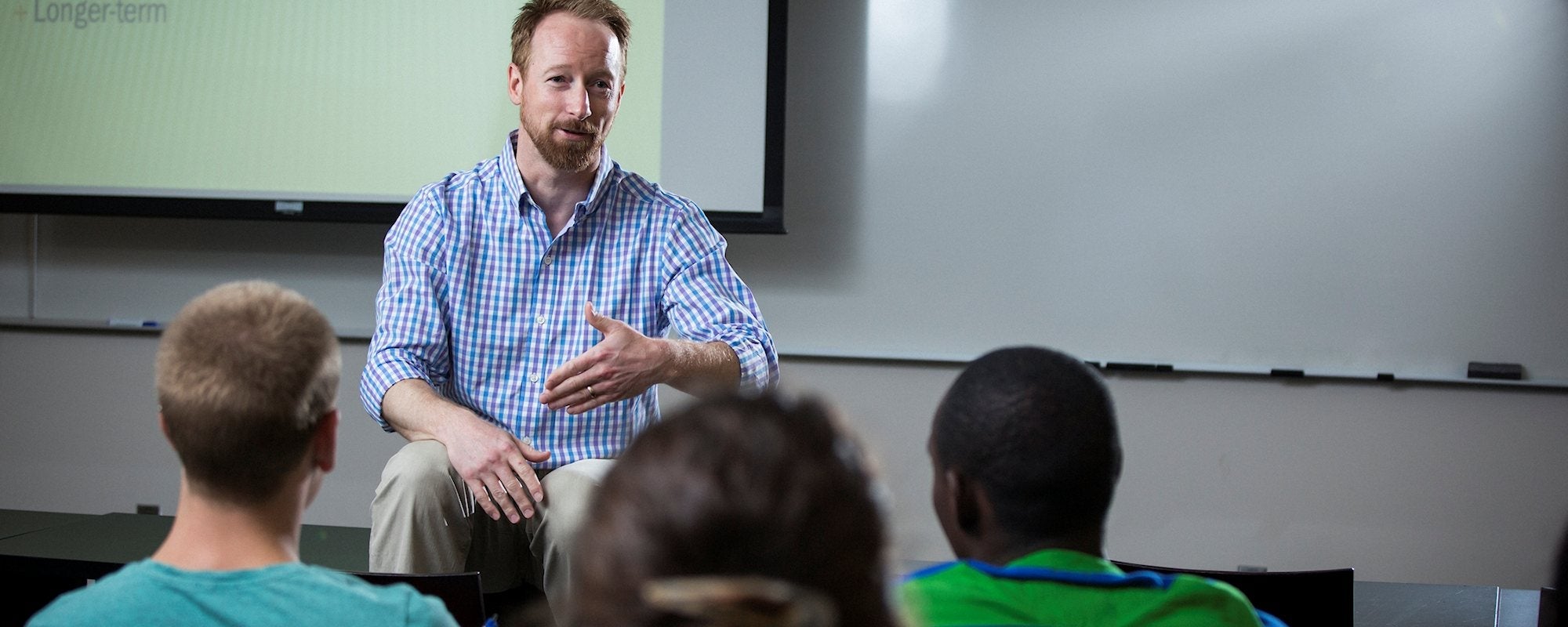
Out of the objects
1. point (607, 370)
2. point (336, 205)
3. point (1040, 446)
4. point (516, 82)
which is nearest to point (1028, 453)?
point (1040, 446)

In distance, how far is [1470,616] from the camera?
88.6 inches

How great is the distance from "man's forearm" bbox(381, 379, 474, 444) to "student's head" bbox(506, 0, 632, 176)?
0.52m

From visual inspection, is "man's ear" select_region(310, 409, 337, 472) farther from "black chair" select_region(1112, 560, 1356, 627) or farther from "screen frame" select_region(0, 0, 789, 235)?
"screen frame" select_region(0, 0, 789, 235)

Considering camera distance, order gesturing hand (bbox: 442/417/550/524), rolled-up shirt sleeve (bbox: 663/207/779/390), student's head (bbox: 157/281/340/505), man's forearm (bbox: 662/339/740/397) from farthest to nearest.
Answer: rolled-up shirt sleeve (bbox: 663/207/779/390)
man's forearm (bbox: 662/339/740/397)
gesturing hand (bbox: 442/417/550/524)
student's head (bbox: 157/281/340/505)

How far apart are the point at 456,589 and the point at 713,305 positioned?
0.85 metres

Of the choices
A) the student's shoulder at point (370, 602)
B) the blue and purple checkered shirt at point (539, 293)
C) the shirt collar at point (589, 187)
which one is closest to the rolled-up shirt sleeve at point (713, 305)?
the blue and purple checkered shirt at point (539, 293)

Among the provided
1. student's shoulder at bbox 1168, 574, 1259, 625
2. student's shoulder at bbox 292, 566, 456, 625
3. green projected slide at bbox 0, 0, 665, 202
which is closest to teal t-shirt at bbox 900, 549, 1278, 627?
student's shoulder at bbox 1168, 574, 1259, 625

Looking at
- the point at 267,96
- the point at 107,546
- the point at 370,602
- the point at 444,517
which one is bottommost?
the point at 107,546

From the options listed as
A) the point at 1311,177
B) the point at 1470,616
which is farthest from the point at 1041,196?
the point at 1470,616

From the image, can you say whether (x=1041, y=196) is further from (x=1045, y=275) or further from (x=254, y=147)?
(x=254, y=147)

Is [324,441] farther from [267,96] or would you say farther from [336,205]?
[267,96]

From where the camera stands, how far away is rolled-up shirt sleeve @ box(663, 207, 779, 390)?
209 cm

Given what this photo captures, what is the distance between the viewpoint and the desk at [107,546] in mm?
2287

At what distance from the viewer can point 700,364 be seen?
197 cm
